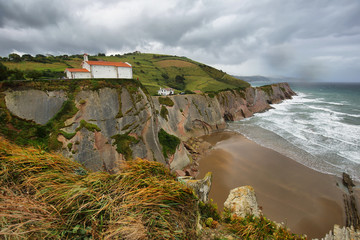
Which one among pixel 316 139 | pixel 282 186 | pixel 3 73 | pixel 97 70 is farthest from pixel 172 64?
pixel 282 186

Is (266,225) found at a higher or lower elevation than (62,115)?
lower

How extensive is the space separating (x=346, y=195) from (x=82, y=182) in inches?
934

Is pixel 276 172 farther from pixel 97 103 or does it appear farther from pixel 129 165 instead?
pixel 97 103

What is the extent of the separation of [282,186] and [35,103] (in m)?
27.4

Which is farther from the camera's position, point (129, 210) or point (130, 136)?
point (130, 136)

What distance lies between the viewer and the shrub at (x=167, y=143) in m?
19.4

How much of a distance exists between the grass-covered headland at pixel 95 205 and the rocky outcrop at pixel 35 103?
1423 centimetres

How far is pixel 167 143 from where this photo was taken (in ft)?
65.5

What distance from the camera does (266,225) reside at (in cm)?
405

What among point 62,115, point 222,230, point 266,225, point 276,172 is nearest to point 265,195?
point 276,172

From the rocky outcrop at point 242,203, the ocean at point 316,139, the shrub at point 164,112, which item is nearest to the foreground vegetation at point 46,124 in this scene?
the shrub at point 164,112

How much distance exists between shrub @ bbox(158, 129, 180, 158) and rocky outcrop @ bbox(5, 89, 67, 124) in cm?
1140

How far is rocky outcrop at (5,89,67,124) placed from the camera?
13892mm

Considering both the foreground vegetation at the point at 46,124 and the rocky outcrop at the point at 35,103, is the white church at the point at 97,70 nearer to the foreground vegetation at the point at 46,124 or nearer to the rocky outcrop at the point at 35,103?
the foreground vegetation at the point at 46,124
